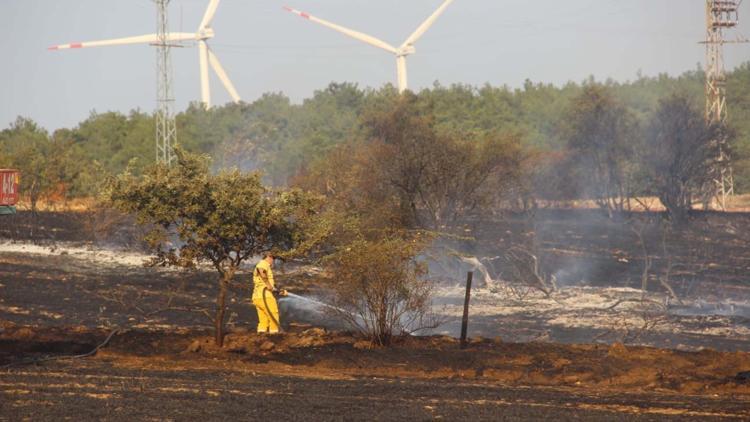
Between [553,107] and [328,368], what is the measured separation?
7381 centimetres

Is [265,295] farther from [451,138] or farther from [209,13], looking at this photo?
[209,13]

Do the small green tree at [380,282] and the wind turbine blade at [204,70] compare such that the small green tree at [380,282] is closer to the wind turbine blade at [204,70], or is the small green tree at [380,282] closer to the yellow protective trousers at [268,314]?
the yellow protective trousers at [268,314]

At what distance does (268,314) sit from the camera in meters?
20.4

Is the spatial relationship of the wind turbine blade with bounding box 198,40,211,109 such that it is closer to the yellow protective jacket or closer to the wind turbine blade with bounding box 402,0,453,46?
the wind turbine blade with bounding box 402,0,453,46

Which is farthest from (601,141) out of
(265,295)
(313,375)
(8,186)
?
(313,375)

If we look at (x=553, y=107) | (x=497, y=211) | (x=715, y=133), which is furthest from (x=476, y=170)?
(x=553, y=107)

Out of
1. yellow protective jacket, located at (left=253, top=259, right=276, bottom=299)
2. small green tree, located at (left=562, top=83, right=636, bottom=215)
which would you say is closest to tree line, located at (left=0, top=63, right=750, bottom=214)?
small green tree, located at (left=562, top=83, right=636, bottom=215)

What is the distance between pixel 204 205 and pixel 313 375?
3373 mm

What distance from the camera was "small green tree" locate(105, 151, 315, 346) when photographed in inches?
693

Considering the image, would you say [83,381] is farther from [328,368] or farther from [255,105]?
[255,105]

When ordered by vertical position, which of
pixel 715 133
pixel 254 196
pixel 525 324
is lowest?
pixel 525 324

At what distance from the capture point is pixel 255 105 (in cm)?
9888

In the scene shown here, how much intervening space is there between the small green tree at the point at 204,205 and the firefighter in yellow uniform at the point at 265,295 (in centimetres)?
86

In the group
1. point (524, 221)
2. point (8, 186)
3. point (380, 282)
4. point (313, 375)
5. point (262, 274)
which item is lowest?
point (313, 375)
